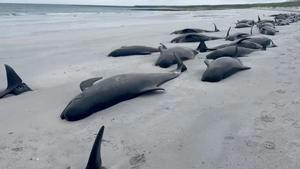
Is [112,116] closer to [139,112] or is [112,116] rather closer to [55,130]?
[139,112]

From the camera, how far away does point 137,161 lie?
3477 millimetres

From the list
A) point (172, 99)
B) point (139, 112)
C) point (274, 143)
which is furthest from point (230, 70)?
point (274, 143)

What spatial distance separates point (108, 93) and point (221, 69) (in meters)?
2.30

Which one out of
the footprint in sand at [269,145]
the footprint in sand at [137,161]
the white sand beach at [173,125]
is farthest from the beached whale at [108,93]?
the footprint in sand at [269,145]

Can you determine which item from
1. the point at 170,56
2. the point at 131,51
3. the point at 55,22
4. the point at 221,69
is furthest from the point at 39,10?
the point at 221,69

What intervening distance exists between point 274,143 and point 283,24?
17274mm

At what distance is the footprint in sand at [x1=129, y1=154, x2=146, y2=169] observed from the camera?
3400 millimetres

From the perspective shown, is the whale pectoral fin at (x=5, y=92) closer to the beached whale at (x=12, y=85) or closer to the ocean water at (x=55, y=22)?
the beached whale at (x=12, y=85)

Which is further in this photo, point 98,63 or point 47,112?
point 98,63

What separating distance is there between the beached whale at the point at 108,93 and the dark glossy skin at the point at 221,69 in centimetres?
80

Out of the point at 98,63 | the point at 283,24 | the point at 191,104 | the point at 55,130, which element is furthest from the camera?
the point at 283,24

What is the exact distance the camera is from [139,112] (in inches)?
194

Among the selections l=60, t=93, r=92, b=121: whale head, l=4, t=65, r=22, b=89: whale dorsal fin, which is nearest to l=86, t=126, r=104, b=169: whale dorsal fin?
l=60, t=93, r=92, b=121: whale head

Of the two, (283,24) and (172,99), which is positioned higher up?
(172,99)
